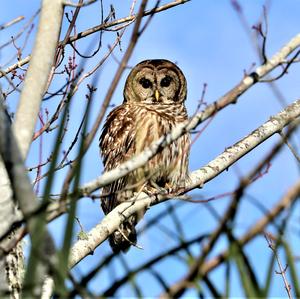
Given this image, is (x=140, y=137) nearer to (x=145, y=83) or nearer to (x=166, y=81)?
(x=145, y=83)

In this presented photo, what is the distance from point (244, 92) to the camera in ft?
11.5

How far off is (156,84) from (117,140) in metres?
1.86

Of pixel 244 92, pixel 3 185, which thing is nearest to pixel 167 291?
pixel 244 92

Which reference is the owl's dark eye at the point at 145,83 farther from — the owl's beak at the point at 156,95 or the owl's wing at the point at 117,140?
the owl's wing at the point at 117,140

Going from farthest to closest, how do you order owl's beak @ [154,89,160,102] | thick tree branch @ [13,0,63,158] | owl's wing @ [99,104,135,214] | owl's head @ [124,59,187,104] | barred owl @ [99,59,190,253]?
owl's head @ [124,59,187,104] → owl's beak @ [154,89,160,102] → owl's wing @ [99,104,135,214] → barred owl @ [99,59,190,253] → thick tree branch @ [13,0,63,158]

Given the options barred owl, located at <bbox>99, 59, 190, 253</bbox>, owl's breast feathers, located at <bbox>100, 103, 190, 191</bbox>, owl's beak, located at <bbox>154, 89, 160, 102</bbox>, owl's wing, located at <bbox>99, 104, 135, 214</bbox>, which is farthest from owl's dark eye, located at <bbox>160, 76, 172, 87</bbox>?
owl's wing, located at <bbox>99, 104, 135, 214</bbox>

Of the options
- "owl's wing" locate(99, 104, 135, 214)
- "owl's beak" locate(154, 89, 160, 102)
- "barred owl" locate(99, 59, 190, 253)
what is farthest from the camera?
"owl's beak" locate(154, 89, 160, 102)

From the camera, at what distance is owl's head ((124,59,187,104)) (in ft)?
32.9

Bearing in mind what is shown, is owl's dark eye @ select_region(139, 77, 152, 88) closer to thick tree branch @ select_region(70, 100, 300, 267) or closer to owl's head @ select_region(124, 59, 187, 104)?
owl's head @ select_region(124, 59, 187, 104)

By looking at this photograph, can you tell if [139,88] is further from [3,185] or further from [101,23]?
[3,185]

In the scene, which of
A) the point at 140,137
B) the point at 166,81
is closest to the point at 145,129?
the point at 140,137

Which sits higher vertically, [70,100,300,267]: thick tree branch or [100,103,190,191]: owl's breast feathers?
[100,103,190,191]: owl's breast feathers

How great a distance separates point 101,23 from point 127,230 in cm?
231

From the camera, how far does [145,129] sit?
8.48 metres
